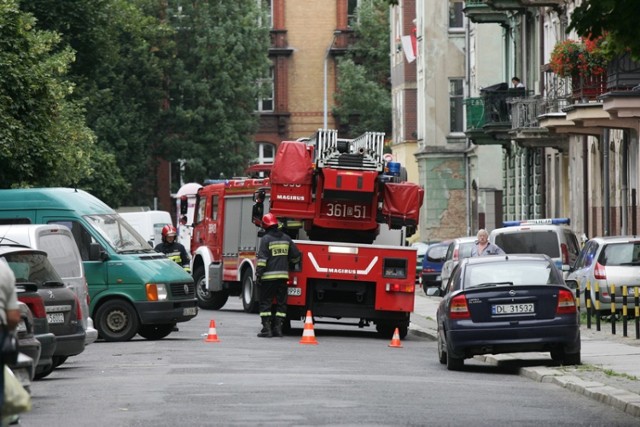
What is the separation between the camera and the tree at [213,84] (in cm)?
8262

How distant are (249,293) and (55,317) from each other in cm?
1918

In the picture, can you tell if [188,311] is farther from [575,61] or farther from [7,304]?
[7,304]

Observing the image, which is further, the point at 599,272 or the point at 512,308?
the point at 599,272

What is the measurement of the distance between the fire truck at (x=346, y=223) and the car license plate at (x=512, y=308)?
805cm

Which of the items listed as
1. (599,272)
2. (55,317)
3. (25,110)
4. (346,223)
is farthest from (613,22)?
(25,110)

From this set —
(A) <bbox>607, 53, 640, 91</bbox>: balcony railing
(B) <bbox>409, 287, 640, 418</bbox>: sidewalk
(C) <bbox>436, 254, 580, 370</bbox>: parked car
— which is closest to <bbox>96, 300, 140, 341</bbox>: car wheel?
(B) <bbox>409, 287, 640, 418</bbox>: sidewalk

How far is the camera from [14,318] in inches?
416

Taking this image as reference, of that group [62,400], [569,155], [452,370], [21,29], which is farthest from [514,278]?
[569,155]

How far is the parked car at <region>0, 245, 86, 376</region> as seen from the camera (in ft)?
62.8

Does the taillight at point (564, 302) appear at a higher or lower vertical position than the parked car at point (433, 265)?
higher

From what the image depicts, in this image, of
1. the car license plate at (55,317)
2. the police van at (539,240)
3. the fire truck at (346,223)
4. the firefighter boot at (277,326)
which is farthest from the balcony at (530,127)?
the car license plate at (55,317)

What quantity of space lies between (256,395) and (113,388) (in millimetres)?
1837

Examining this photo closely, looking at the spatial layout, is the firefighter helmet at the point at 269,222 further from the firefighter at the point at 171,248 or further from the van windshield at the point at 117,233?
the firefighter at the point at 171,248

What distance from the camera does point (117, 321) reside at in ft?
91.8
